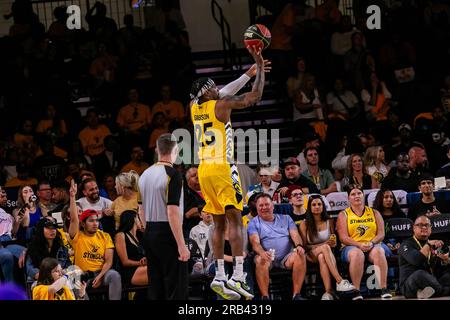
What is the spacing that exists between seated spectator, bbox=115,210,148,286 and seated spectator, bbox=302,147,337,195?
3.02 metres

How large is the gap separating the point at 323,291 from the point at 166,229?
3696 millimetres

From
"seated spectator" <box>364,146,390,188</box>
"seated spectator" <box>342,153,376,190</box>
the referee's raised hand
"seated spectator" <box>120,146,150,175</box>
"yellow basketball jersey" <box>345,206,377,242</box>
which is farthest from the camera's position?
"seated spectator" <box>120,146,150,175</box>

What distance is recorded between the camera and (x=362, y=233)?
549 inches

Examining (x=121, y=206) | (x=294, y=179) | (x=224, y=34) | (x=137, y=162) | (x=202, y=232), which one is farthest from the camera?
(x=224, y=34)

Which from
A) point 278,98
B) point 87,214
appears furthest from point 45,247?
point 278,98

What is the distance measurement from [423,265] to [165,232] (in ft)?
12.8

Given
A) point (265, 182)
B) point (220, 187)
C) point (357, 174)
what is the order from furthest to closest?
point (357, 174)
point (265, 182)
point (220, 187)

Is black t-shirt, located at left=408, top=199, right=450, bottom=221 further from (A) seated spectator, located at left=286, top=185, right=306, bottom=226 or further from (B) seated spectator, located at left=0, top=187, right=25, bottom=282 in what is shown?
(B) seated spectator, located at left=0, top=187, right=25, bottom=282

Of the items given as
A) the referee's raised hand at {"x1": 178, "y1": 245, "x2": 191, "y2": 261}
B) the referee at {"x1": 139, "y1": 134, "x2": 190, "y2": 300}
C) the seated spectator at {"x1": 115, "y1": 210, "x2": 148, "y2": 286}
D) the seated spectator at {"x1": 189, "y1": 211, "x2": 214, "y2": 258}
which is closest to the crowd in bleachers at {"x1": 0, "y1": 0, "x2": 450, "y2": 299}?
the seated spectator at {"x1": 189, "y1": 211, "x2": 214, "y2": 258}

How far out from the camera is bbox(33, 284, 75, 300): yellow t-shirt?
11.8 meters

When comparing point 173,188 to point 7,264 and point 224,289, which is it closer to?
point 224,289

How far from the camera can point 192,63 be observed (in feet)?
64.2
